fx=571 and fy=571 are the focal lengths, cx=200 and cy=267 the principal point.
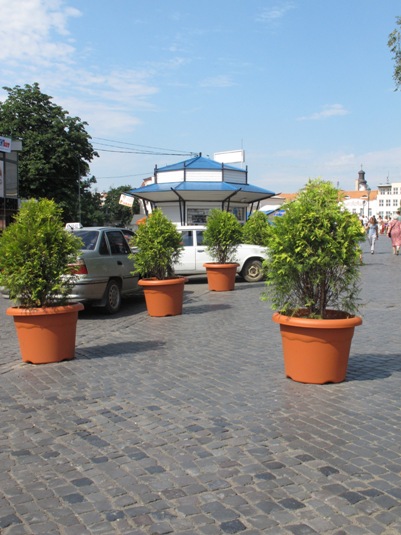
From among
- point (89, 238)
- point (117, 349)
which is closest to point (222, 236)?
point (89, 238)

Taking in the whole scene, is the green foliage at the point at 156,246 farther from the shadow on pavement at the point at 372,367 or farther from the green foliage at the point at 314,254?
the green foliage at the point at 314,254

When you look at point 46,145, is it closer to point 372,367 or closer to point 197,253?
point 197,253

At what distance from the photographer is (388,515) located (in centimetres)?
314

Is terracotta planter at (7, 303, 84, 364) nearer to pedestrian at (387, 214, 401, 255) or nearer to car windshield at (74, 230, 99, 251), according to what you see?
car windshield at (74, 230, 99, 251)

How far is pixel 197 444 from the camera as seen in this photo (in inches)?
165

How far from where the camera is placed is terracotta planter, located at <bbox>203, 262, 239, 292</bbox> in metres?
14.6

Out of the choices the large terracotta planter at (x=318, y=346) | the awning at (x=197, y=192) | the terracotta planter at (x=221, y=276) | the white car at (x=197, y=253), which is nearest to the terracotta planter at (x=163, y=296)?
the terracotta planter at (x=221, y=276)

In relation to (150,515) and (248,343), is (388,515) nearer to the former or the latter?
(150,515)

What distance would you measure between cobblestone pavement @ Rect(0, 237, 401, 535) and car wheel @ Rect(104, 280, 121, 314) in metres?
3.52

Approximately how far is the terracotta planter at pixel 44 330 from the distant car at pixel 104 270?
125 inches

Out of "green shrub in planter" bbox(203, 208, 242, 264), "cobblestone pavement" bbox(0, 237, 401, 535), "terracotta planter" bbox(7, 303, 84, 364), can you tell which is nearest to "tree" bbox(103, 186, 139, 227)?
"green shrub in planter" bbox(203, 208, 242, 264)

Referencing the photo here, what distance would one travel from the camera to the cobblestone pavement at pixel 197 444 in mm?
3174

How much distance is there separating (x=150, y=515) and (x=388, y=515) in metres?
1.31

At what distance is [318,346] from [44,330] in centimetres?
323
